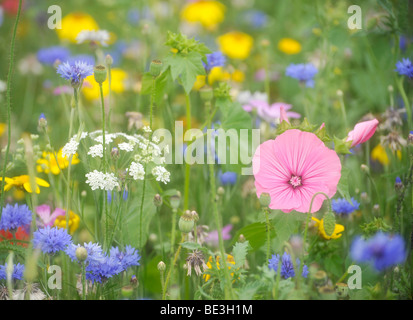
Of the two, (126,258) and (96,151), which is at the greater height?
(96,151)

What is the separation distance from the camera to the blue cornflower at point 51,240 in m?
0.86

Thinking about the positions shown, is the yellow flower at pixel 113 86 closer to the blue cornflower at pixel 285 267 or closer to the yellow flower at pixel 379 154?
the yellow flower at pixel 379 154

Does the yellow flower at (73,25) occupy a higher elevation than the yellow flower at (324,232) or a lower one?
higher

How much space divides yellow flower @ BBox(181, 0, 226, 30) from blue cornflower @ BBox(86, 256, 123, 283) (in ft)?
4.61

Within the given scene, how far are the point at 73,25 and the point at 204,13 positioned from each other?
52 cm

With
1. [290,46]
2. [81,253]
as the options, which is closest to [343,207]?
[81,253]

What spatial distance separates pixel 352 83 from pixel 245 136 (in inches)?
35.6

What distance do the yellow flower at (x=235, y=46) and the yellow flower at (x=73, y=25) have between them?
470 millimetres

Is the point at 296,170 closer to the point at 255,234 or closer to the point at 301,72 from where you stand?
the point at 255,234

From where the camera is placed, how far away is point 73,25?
202 centimetres

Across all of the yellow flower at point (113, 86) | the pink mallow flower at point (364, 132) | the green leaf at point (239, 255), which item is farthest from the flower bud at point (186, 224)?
the yellow flower at point (113, 86)

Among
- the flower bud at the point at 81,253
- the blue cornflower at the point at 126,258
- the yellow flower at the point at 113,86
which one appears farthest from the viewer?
the yellow flower at the point at 113,86
